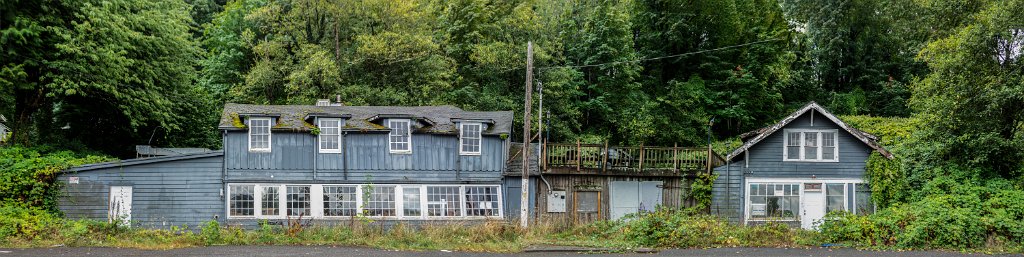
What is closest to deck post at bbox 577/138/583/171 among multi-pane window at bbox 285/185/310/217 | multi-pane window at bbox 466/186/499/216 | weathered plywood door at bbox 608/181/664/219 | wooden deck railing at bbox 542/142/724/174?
wooden deck railing at bbox 542/142/724/174

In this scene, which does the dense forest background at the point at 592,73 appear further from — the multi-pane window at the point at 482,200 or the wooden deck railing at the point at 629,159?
the multi-pane window at the point at 482,200

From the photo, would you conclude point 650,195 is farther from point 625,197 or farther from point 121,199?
point 121,199

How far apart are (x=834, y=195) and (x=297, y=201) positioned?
16501 millimetres

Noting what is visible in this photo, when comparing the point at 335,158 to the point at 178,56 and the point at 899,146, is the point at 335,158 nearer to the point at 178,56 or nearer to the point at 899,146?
the point at 178,56

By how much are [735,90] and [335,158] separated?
2495cm

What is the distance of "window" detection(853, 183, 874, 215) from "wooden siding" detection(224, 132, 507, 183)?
10993mm

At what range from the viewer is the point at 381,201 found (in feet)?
75.9

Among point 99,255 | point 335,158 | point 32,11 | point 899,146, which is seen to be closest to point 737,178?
point 899,146

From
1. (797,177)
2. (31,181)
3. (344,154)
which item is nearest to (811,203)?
(797,177)

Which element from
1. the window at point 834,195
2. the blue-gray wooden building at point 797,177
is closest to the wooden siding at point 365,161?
the blue-gray wooden building at point 797,177

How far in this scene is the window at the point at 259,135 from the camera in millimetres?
22766

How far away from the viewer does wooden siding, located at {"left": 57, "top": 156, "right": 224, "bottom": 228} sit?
21797 mm

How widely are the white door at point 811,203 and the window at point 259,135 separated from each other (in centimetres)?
1655

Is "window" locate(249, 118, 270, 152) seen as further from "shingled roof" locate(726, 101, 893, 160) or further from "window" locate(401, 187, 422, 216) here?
"shingled roof" locate(726, 101, 893, 160)
